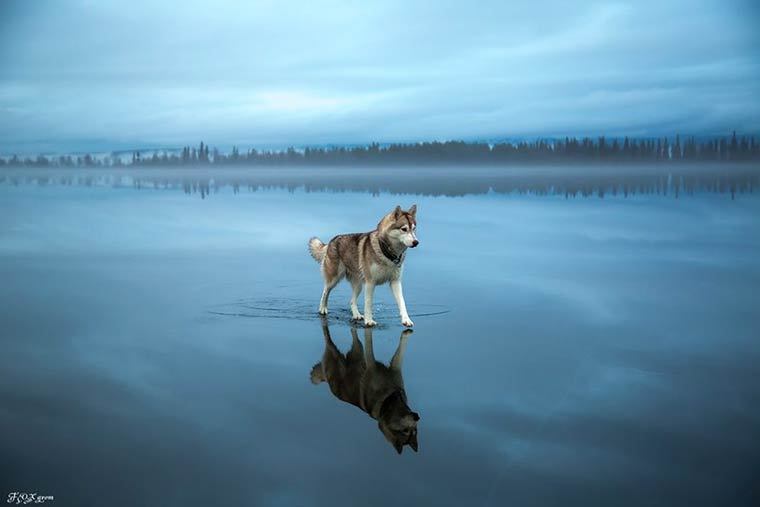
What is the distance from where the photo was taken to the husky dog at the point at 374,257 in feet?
38.3

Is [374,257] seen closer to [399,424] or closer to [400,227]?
[400,227]

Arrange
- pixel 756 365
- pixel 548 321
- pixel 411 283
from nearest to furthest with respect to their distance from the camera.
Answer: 1. pixel 756 365
2. pixel 548 321
3. pixel 411 283

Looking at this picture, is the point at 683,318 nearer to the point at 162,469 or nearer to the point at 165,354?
the point at 165,354

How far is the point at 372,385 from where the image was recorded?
901cm

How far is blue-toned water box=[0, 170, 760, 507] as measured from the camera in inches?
255

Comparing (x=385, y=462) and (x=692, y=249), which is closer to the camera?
(x=385, y=462)

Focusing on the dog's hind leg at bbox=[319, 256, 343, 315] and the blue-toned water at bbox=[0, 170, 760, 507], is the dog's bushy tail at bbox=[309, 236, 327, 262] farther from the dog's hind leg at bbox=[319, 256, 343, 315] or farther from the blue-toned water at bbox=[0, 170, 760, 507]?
the blue-toned water at bbox=[0, 170, 760, 507]

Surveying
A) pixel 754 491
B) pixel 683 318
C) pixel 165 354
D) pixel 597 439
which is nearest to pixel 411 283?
pixel 683 318

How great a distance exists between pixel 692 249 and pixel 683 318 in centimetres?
1081

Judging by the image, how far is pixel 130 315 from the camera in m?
13.2

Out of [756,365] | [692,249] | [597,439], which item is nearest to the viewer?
[597,439]

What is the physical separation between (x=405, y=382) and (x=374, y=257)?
3.16 m

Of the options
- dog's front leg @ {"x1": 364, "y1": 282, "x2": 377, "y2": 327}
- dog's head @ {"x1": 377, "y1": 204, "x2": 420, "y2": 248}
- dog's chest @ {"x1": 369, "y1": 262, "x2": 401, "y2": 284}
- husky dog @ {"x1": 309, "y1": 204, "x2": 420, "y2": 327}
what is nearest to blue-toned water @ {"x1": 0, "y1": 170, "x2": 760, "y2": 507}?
dog's front leg @ {"x1": 364, "y1": 282, "x2": 377, "y2": 327}

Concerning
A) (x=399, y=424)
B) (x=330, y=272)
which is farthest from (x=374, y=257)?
(x=399, y=424)
